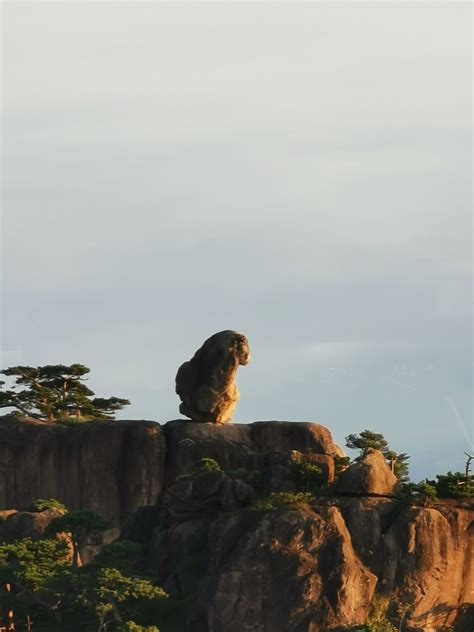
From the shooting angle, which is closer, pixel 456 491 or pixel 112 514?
pixel 456 491

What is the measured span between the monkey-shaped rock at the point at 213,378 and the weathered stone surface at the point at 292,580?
25496mm

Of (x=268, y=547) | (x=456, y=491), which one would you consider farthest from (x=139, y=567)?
(x=456, y=491)

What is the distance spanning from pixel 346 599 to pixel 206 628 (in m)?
7.20

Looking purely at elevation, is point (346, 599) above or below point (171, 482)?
below

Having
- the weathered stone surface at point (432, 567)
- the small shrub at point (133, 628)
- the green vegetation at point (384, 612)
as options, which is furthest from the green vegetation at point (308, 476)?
the small shrub at point (133, 628)

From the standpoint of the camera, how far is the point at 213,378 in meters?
116

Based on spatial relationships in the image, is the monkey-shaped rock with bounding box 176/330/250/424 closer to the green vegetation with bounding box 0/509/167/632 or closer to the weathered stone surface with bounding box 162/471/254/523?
the weathered stone surface with bounding box 162/471/254/523

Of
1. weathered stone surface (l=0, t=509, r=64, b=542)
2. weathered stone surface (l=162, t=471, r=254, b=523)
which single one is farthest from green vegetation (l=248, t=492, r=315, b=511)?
weathered stone surface (l=0, t=509, r=64, b=542)

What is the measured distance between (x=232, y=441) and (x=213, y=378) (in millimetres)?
4050

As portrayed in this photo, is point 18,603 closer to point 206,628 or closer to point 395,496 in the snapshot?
point 206,628

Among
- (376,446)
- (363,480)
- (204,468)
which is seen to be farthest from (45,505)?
(376,446)

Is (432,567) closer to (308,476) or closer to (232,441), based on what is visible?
(308,476)

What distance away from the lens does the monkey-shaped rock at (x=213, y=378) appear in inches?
4555

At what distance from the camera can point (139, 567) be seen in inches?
3848
